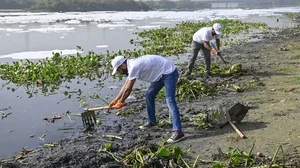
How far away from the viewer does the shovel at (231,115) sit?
5848 mm

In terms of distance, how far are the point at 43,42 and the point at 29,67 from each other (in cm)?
1001

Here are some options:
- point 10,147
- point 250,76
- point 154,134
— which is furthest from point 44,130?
point 250,76

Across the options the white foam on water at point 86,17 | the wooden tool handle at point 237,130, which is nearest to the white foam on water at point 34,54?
the wooden tool handle at point 237,130

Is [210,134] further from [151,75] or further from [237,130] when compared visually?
[151,75]

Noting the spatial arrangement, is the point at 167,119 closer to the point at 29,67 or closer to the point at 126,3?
the point at 29,67

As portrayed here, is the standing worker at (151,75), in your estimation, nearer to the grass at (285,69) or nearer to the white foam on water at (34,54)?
the grass at (285,69)

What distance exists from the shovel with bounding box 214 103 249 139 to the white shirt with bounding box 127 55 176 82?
1.14 meters

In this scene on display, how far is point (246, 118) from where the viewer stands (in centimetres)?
634

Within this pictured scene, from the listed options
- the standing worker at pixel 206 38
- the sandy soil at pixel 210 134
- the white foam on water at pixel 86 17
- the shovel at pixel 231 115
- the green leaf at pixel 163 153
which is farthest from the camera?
the white foam on water at pixel 86 17

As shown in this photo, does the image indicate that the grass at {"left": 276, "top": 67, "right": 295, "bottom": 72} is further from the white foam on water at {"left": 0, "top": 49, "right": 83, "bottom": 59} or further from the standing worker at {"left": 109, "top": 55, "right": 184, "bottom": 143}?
the white foam on water at {"left": 0, "top": 49, "right": 83, "bottom": 59}

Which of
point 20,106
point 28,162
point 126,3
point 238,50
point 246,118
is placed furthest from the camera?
point 126,3

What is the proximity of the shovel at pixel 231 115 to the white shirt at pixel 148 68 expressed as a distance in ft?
3.75

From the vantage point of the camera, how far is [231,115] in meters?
5.95

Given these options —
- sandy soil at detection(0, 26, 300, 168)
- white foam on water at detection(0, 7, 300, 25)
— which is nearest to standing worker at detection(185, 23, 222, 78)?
sandy soil at detection(0, 26, 300, 168)
